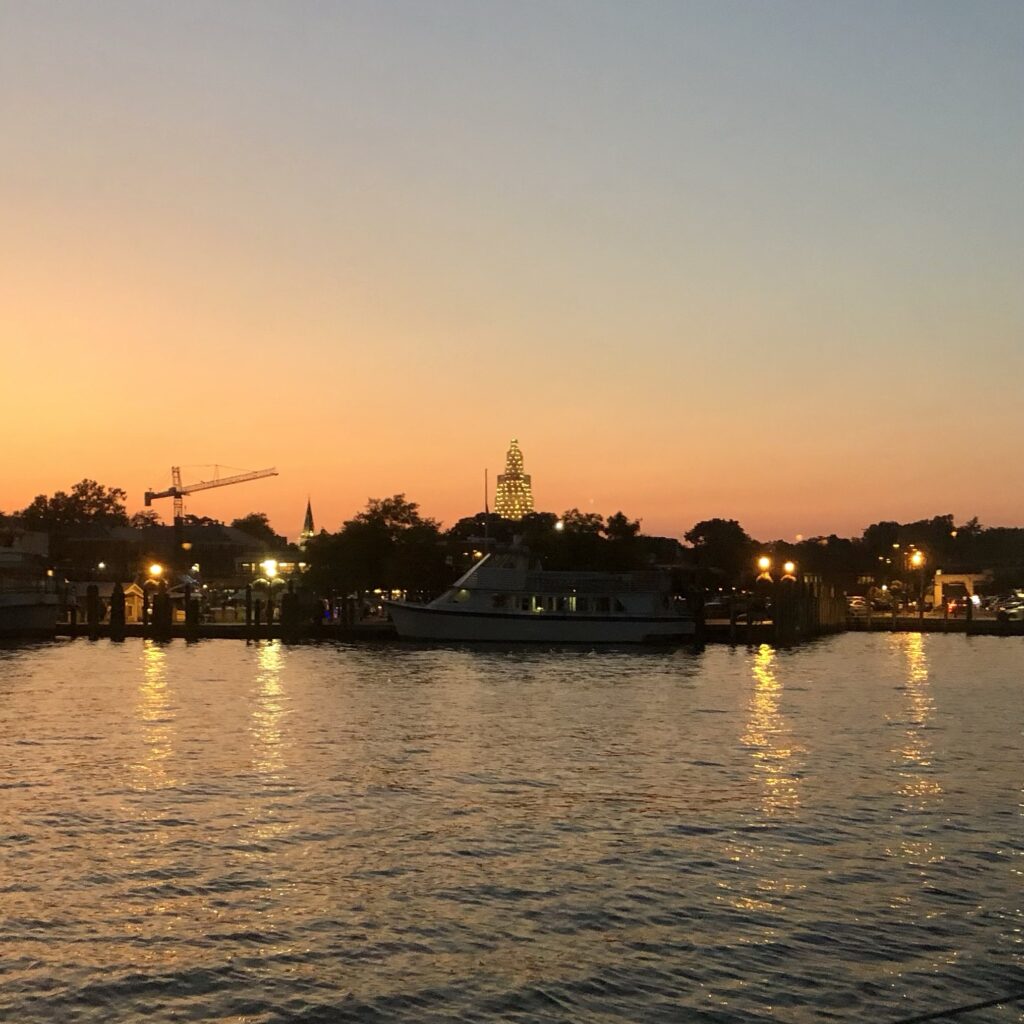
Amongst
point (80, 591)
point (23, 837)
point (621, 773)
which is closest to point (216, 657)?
point (621, 773)

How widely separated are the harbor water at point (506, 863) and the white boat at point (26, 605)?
41.0 metres

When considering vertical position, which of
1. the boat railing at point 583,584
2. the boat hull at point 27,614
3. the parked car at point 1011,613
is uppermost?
the boat railing at point 583,584

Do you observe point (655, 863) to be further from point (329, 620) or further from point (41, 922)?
point (329, 620)

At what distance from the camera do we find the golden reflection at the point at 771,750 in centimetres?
2561

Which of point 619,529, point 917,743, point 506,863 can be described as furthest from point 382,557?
point 506,863

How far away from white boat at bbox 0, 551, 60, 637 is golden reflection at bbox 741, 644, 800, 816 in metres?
48.1

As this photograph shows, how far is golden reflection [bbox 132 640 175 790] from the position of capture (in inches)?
1099

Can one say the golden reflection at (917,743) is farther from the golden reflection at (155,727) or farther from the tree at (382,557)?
the tree at (382,557)

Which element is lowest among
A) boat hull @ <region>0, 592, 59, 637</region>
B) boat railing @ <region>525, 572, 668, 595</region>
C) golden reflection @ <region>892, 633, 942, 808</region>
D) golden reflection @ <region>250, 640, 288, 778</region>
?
golden reflection @ <region>892, 633, 942, 808</region>

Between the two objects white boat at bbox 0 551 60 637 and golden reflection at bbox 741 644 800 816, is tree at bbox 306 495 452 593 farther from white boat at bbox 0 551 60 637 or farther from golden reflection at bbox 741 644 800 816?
golden reflection at bbox 741 644 800 816

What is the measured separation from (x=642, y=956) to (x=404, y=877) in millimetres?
4895

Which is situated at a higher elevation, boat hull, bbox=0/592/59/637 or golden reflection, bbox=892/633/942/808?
boat hull, bbox=0/592/59/637

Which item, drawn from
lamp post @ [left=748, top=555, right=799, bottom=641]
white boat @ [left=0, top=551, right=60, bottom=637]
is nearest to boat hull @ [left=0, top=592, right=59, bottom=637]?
white boat @ [left=0, top=551, right=60, bottom=637]

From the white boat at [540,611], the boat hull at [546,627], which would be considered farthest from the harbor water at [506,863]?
the white boat at [540,611]
